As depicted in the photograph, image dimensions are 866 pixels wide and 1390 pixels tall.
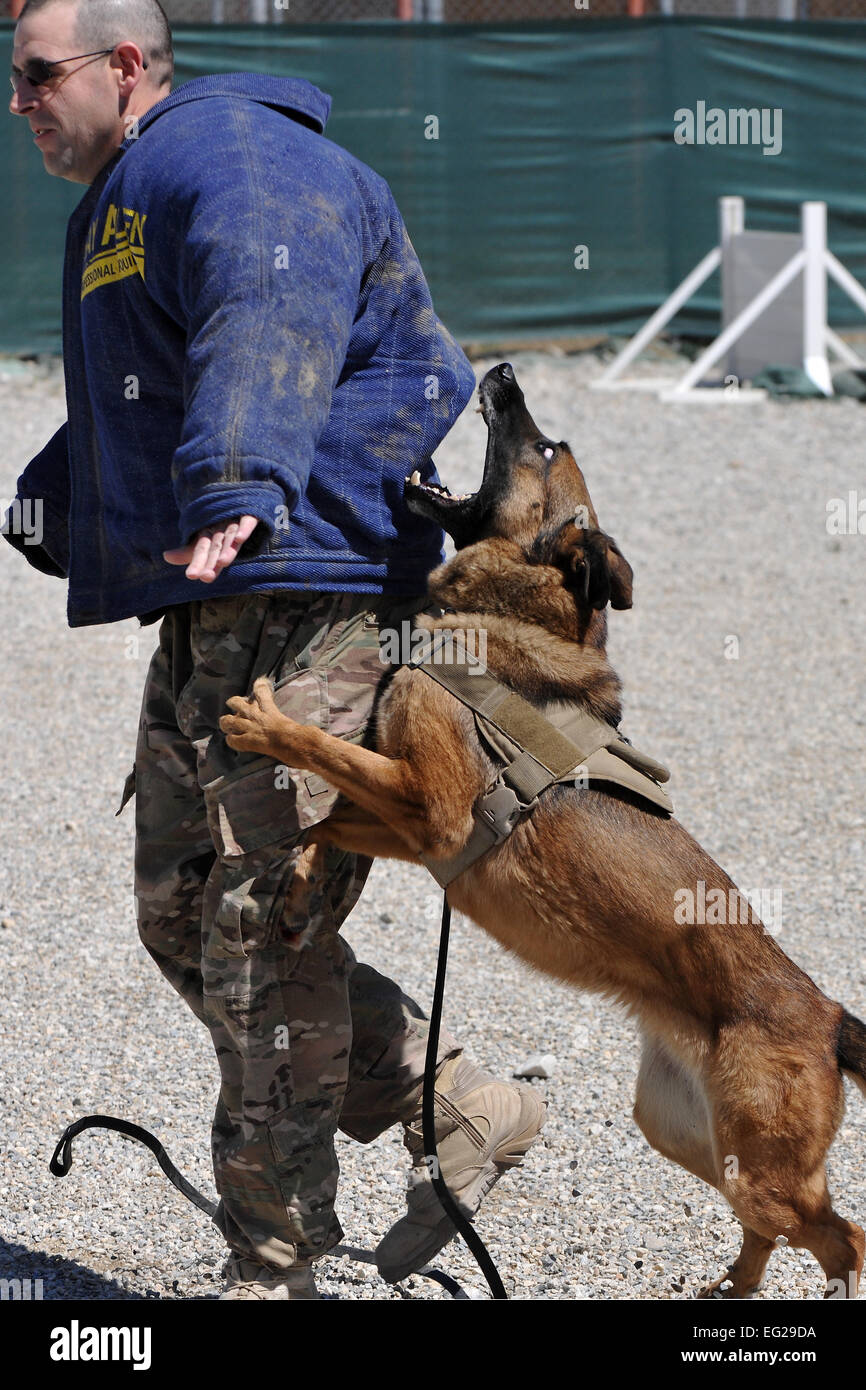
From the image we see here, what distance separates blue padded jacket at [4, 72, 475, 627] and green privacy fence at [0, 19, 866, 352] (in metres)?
9.66

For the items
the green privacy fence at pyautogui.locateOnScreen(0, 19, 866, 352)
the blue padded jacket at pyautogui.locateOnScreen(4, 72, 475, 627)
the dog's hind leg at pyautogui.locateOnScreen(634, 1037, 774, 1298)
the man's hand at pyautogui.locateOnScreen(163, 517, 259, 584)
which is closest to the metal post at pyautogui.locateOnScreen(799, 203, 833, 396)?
the green privacy fence at pyautogui.locateOnScreen(0, 19, 866, 352)

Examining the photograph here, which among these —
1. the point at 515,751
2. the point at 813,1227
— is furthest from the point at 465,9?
the point at 813,1227

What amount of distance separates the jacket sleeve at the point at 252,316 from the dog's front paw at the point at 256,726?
0.44m

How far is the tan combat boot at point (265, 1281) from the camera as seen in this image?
279cm

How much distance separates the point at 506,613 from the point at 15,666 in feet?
15.6

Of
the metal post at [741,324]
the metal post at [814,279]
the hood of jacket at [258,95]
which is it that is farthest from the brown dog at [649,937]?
the metal post at [814,279]

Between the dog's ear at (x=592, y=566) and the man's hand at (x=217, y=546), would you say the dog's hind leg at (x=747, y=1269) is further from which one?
the man's hand at (x=217, y=546)

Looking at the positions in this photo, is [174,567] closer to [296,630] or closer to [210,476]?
[296,630]

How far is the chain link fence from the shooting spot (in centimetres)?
1437

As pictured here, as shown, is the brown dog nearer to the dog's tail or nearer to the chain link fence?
the dog's tail

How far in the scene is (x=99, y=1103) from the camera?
384 centimetres

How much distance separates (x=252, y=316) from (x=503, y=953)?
2.34 m

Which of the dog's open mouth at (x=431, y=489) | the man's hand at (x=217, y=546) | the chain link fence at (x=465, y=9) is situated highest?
the chain link fence at (x=465, y=9)

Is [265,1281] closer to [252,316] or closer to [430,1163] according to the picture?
[430,1163]
